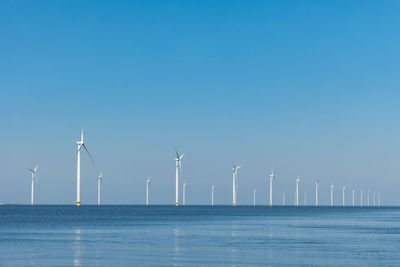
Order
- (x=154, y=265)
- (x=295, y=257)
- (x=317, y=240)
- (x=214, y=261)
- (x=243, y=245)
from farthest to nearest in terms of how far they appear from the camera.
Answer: (x=317, y=240)
(x=243, y=245)
(x=295, y=257)
(x=214, y=261)
(x=154, y=265)

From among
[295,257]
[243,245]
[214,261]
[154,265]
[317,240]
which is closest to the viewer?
[154,265]

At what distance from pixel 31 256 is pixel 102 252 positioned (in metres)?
5.63

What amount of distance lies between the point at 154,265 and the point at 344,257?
15.2 metres

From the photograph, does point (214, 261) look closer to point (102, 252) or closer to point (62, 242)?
point (102, 252)

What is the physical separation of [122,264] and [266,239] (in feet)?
88.3

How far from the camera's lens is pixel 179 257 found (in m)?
44.6

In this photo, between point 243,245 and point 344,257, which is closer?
point 344,257

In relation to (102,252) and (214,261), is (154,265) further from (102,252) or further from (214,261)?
(102,252)

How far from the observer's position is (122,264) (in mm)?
40156

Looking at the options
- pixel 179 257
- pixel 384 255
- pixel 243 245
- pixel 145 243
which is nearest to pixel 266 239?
pixel 243 245

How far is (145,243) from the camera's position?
190ft

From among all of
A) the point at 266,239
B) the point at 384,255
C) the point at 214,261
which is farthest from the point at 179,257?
the point at 266,239

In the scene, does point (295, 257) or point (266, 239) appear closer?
point (295, 257)

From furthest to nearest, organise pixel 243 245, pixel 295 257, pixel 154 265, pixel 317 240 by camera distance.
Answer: pixel 317 240 < pixel 243 245 < pixel 295 257 < pixel 154 265
